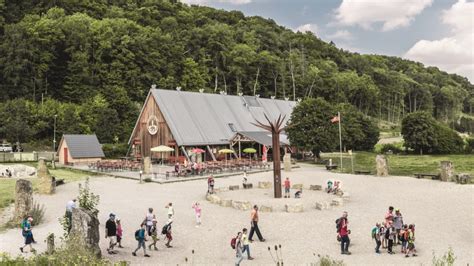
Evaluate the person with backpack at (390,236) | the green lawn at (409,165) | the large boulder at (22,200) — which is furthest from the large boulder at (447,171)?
the large boulder at (22,200)

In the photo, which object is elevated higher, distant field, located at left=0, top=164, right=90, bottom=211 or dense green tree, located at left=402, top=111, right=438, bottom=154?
dense green tree, located at left=402, top=111, right=438, bottom=154

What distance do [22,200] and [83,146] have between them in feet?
96.1

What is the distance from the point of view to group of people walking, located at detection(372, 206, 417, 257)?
43.8ft

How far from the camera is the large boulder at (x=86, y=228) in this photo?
41.2ft

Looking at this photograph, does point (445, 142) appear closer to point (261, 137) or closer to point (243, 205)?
point (261, 137)

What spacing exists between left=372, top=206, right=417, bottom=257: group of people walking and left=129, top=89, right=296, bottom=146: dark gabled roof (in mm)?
31116

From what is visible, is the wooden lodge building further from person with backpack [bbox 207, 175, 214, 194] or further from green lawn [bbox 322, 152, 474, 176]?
person with backpack [bbox 207, 175, 214, 194]

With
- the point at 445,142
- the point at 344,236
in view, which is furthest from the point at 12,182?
the point at 445,142

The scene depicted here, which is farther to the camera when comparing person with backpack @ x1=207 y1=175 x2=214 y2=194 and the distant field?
person with backpack @ x1=207 y1=175 x2=214 y2=194

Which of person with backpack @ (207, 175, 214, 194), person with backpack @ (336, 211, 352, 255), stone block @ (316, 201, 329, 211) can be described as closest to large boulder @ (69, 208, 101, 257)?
person with backpack @ (336, 211, 352, 255)

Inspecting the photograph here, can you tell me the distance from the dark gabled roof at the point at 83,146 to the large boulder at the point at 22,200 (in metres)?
27.7

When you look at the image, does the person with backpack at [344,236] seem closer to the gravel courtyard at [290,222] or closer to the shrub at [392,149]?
the gravel courtyard at [290,222]

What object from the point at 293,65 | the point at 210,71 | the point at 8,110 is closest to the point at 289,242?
the point at 8,110

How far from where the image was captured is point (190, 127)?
4622 centimetres
